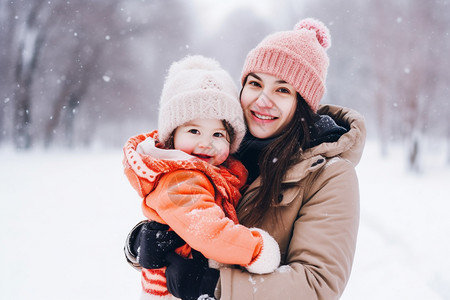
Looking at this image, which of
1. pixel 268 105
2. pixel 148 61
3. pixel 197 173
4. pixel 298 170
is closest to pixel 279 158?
pixel 298 170

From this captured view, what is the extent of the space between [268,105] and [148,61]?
23038mm

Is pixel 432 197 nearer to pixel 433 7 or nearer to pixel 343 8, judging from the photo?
pixel 433 7

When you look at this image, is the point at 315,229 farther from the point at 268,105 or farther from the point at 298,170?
the point at 268,105

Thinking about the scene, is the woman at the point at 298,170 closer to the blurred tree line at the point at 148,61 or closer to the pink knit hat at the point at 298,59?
the pink knit hat at the point at 298,59

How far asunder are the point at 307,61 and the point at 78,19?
19489 mm

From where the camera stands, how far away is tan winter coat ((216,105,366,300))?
144cm

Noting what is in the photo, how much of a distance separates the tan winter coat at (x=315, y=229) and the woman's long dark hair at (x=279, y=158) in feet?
0.16

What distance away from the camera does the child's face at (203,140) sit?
1892 millimetres

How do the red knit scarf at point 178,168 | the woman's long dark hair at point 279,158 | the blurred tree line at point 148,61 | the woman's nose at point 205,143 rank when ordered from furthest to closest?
the blurred tree line at point 148,61
the woman's nose at point 205,143
the woman's long dark hair at point 279,158
the red knit scarf at point 178,168

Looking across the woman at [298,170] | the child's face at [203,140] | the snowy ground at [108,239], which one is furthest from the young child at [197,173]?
the snowy ground at [108,239]

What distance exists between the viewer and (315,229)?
158 cm

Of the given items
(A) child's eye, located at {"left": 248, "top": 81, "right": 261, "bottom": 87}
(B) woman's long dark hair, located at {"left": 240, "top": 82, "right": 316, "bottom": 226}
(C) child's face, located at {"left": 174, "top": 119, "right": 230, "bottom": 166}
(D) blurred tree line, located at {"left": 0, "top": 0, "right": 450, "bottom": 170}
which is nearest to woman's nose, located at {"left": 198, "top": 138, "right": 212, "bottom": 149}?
(C) child's face, located at {"left": 174, "top": 119, "right": 230, "bottom": 166}

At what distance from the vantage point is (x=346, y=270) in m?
1.58

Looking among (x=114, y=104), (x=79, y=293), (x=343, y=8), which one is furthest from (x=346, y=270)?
(x=114, y=104)
